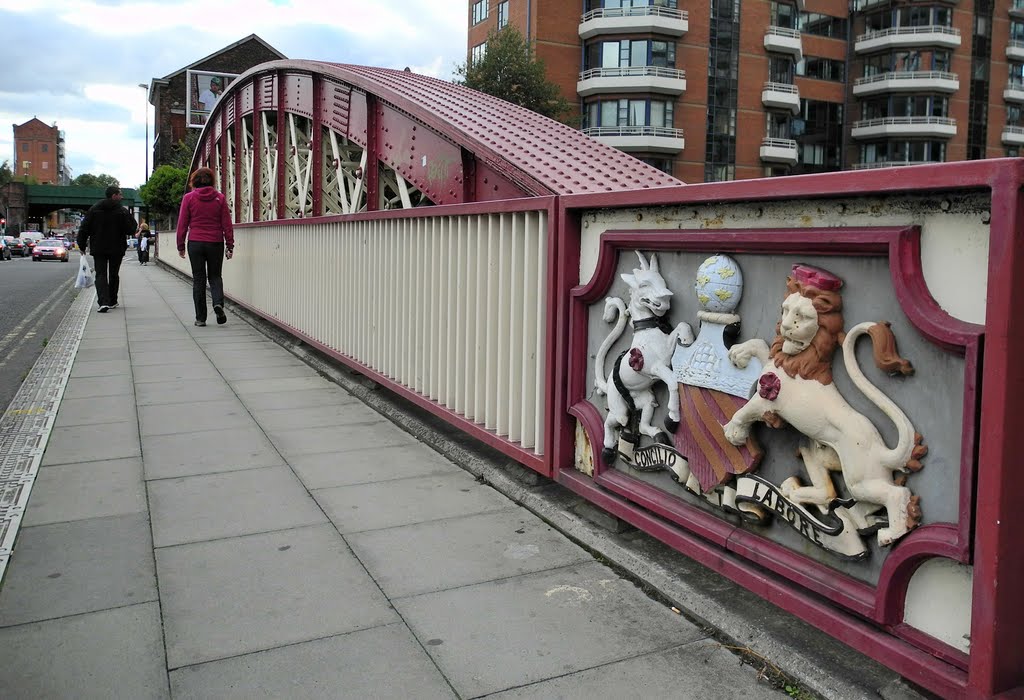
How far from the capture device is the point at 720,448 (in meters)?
3.02

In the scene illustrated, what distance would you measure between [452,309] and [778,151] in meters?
52.2

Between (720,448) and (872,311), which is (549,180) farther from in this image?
(872,311)

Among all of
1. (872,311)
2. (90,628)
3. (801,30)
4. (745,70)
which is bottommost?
(90,628)

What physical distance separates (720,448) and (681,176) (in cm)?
5015

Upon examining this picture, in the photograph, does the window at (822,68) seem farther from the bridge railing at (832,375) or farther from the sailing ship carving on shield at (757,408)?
the sailing ship carving on shield at (757,408)

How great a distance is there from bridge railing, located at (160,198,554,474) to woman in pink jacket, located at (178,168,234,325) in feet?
11.7

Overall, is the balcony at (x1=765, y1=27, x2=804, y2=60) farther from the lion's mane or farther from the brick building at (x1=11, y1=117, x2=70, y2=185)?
the brick building at (x1=11, y1=117, x2=70, y2=185)

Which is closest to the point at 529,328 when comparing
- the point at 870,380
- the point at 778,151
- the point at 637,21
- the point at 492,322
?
the point at 492,322

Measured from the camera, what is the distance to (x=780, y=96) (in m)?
53.3

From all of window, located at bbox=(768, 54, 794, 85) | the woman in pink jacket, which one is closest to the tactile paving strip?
the woman in pink jacket

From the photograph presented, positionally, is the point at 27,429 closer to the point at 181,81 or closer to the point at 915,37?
the point at 915,37

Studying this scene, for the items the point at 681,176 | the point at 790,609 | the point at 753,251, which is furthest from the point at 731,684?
the point at 681,176

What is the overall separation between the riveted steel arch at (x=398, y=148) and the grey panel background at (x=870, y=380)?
1.96m

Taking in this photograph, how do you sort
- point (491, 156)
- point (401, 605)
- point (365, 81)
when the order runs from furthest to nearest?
point (365, 81) → point (491, 156) → point (401, 605)
